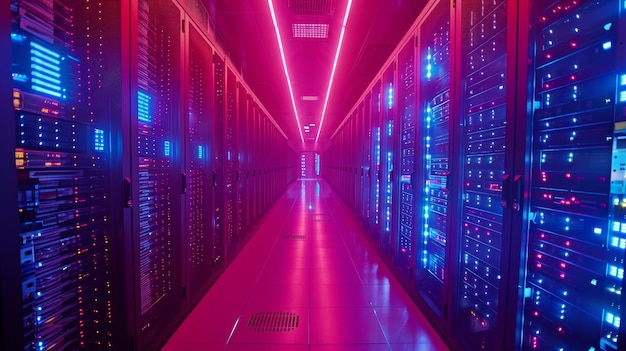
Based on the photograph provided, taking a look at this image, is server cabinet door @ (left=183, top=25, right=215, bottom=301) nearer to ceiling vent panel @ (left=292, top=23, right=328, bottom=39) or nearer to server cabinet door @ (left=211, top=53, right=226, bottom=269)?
server cabinet door @ (left=211, top=53, right=226, bottom=269)

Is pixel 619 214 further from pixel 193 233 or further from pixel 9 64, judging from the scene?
pixel 193 233

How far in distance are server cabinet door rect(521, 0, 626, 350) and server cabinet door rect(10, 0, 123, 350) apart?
6.38 ft

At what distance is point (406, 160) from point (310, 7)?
6.50 feet

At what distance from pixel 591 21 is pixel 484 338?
5.24ft

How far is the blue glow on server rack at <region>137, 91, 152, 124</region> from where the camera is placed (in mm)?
1908

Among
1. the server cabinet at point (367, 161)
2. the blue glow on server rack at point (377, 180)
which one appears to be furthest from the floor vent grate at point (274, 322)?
the server cabinet at point (367, 161)

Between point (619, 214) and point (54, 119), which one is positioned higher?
point (54, 119)

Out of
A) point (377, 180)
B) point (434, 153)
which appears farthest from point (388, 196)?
point (434, 153)

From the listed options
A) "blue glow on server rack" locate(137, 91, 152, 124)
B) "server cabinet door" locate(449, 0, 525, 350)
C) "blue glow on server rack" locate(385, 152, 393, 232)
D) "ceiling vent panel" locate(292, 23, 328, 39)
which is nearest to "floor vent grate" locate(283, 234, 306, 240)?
"blue glow on server rack" locate(385, 152, 393, 232)

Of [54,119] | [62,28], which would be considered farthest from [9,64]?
[62,28]

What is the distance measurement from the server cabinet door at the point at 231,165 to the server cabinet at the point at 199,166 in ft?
2.05

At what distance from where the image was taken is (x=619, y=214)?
1.01 meters

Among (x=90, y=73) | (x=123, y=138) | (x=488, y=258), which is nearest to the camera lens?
(x=90, y=73)

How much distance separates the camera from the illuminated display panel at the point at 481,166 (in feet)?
5.46
